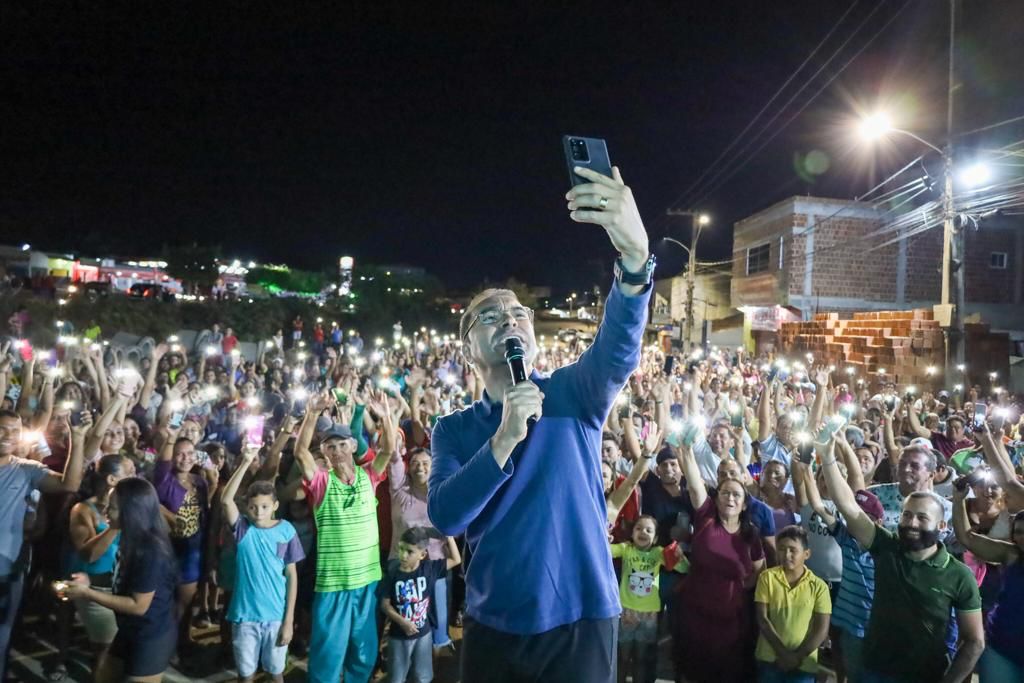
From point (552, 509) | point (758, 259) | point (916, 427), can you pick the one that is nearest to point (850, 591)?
point (552, 509)

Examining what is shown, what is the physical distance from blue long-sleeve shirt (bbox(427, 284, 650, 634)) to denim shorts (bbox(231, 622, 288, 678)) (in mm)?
3225

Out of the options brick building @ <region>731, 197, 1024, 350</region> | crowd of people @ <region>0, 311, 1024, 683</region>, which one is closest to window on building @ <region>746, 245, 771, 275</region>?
brick building @ <region>731, 197, 1024, 350</region>

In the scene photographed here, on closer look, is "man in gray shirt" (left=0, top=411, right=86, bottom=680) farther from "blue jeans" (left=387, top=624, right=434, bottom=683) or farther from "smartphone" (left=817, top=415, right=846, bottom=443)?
"smartphone" (left=817, top=415, right=846, bottom=443)

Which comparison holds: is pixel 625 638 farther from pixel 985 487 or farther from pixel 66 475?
pixel 66 475

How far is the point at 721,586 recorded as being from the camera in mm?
4125

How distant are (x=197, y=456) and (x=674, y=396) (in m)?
7.34

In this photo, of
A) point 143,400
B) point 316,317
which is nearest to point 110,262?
point 316,317

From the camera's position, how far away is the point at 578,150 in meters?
1.52

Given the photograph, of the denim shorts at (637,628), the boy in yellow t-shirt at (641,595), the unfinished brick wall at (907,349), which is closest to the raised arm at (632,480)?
the boy in yellow t-shirt at (641,595)

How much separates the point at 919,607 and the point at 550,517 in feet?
9.18

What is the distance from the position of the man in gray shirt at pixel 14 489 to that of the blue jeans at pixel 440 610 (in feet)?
8.39

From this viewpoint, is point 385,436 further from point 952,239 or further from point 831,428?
point 952,239

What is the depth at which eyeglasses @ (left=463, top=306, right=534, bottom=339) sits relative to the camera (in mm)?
1946

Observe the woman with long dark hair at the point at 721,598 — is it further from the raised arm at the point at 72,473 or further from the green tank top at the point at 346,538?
the raised arm at the point at 72,473
